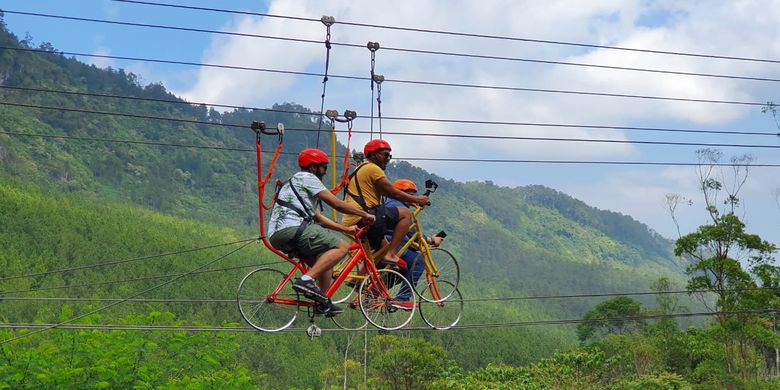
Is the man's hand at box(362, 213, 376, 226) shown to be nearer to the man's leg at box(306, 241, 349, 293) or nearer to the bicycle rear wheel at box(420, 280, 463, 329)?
the man's leg at box(306, 241, 349, 293)

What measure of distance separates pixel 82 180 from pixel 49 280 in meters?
89.8

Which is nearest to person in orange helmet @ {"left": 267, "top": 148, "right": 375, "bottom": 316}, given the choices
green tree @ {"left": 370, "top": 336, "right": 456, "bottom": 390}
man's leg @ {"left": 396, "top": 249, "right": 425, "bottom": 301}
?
man's leg @ {"left": 396, "top": 249, "right": 425, "bottom": 301}

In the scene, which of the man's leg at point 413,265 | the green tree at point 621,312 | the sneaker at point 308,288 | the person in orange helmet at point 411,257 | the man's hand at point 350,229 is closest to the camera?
the sneaker at point 308,288

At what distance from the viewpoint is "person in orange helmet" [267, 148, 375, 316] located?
878cm

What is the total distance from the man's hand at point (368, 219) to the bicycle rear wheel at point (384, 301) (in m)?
0.77

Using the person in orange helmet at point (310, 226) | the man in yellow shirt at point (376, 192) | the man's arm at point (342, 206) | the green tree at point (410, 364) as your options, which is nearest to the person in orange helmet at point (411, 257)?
the man in yellow shirt at point (376, 192)

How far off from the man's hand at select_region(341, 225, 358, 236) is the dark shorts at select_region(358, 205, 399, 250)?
0.64 feet

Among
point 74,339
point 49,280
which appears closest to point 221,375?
point 74,339

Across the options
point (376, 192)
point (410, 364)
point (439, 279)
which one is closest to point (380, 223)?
point (376, 192)

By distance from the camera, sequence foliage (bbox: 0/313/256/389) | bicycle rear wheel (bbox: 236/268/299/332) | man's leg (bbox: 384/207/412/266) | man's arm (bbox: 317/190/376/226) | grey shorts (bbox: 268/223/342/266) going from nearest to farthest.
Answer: man's arm (bbox: 317/190/376/226), grey shorts (bbox: 268/223/342/266), bicycle rear wheel (bbox: 236/268/299/332), man's leg (bbox: 384/207/412/266), foliage (bbox: 0/313/256/389)

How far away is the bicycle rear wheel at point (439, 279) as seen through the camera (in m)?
10.7

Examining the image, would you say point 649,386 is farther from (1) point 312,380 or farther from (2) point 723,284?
(1) point 312,380

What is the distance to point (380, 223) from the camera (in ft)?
31.4

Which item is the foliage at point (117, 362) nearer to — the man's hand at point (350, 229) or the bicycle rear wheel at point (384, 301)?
the bicycle rear wheel at point (384, 301)
